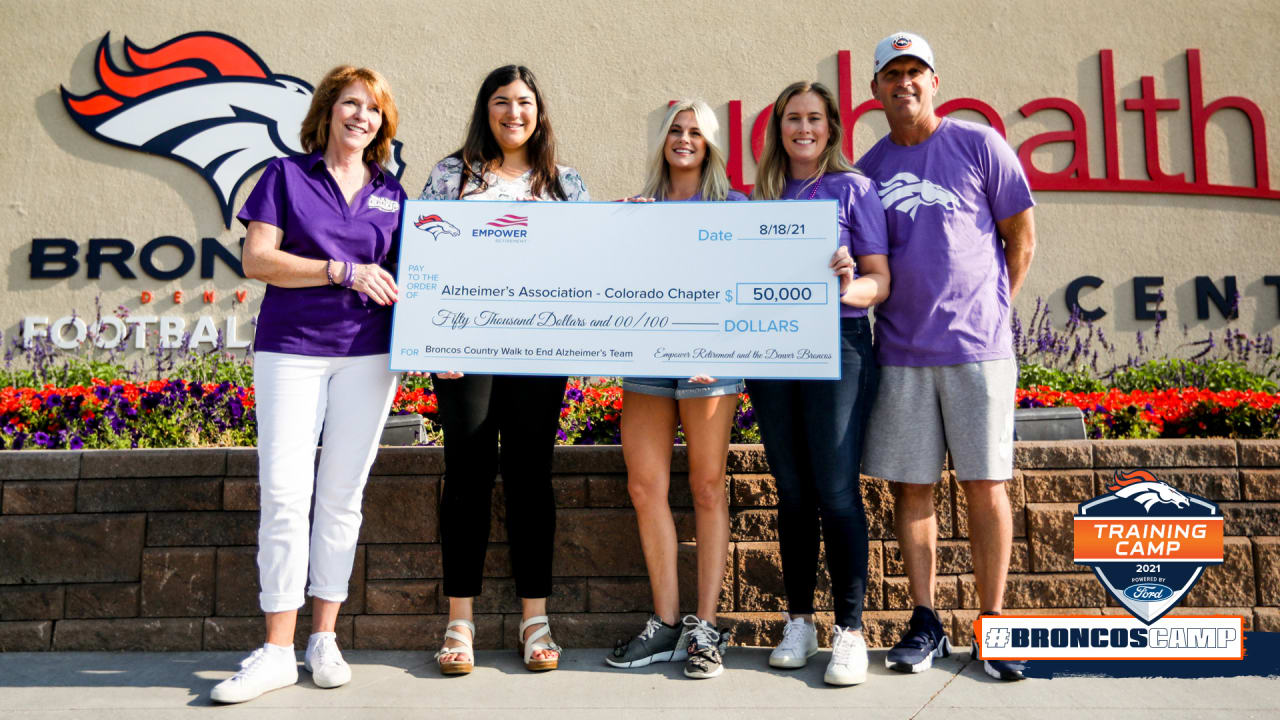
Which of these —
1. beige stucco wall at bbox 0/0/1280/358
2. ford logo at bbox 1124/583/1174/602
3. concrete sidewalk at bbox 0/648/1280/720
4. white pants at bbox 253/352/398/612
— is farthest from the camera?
beige stucco wall at bbox 0/0/1280/358

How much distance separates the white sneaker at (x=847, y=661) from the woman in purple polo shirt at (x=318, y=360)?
4.84 ft

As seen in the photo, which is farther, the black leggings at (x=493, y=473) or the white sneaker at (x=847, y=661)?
the black leggings at (x=493, y=473)

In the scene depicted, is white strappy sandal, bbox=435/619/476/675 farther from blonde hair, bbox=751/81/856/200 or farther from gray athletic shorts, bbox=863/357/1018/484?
blonde hair, bbox=751/81/856/200

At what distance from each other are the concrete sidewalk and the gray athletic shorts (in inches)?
25.0

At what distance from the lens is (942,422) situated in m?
2.43

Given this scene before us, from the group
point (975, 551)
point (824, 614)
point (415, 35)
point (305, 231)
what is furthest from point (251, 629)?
point (415, 35)

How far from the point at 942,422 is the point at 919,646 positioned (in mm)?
706

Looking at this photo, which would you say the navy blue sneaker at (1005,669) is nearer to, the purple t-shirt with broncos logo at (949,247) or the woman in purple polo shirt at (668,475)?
the woman in purple polo shirt at (668,475)

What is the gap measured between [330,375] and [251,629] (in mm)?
1048

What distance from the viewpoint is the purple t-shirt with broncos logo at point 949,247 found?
2.38m

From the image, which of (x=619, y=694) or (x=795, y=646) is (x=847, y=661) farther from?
(x=619, y=694)

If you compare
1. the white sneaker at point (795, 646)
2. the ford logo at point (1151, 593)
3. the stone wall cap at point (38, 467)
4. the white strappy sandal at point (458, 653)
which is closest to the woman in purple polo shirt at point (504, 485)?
the white strappy sandal at point (458, 653)

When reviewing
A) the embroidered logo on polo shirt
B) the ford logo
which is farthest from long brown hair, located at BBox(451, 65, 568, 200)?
the ford logo

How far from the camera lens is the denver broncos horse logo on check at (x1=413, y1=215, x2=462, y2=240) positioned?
8.20ft
